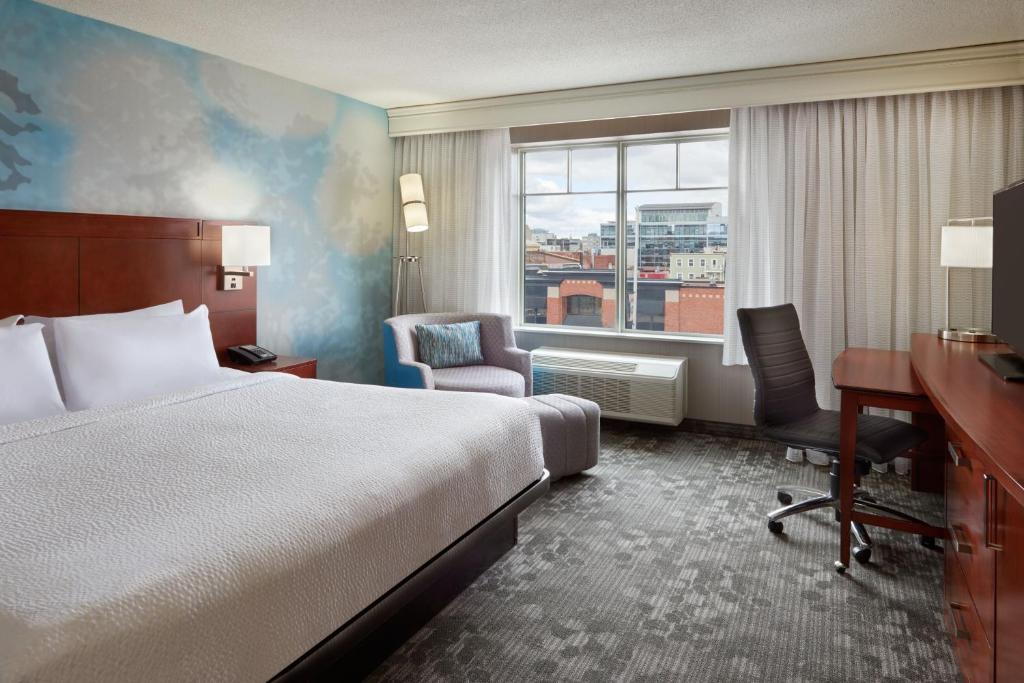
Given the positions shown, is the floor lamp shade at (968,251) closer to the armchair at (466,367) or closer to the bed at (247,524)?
the bed at (247,524)

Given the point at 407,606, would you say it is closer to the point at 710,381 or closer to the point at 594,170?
the point at 710,381

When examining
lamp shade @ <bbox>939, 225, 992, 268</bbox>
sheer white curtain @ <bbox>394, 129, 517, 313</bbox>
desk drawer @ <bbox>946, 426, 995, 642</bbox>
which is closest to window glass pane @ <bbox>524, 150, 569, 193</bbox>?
sheer white curtain @ <bbox>394, 129, 517, 313</bbox>

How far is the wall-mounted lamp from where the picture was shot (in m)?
4.39

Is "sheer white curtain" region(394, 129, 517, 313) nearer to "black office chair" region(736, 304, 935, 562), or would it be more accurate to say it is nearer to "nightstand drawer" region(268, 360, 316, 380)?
"nightstand drawer" region(268, 360, 316, 380)

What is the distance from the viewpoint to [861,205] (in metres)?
4.70

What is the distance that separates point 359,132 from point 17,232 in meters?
2.94

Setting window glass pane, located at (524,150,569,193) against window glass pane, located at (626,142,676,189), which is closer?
window glass pane, located at (626,142,676,189)

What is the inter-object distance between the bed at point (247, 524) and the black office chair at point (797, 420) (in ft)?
4.00

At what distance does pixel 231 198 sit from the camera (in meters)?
4.71

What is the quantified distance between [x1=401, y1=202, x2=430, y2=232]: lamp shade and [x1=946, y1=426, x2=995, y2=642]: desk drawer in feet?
14.2

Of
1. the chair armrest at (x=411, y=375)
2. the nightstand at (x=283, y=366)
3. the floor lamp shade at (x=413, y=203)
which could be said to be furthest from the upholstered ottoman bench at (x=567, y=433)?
the floor lamp shade at (x=413, y=203)

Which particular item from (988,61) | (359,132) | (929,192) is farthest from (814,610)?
(359,132)

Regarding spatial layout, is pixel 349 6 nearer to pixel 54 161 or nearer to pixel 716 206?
pixel 54 161

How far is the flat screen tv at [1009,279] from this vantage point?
2.56 m
